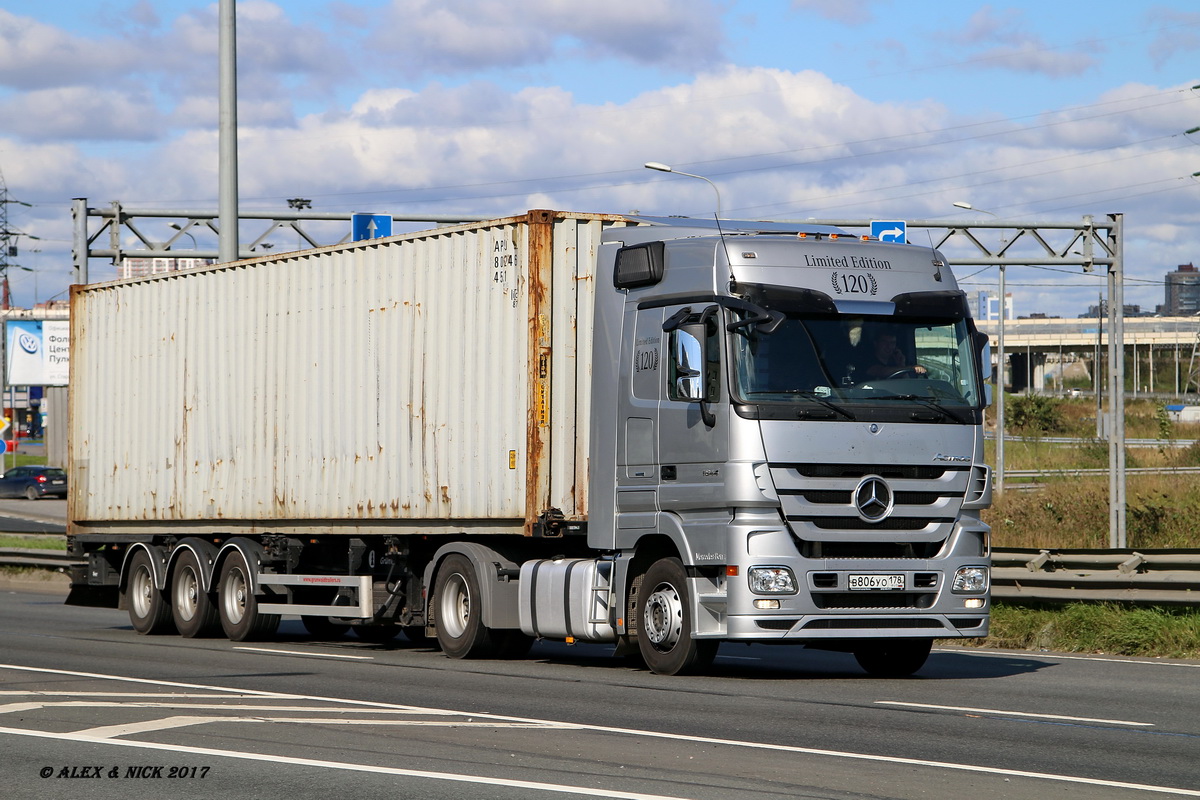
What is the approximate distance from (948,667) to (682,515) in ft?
10.5

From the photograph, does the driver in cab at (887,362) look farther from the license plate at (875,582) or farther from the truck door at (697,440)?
the license plate at (875,582)

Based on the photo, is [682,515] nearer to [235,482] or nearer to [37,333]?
[235,482]

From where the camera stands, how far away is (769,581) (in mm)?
12016

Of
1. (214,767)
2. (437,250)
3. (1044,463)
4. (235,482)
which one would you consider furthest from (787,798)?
(1044,463)

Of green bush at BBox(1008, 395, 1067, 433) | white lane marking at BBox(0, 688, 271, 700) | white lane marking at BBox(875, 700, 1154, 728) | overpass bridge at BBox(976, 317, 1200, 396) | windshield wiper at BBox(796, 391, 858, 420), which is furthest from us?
overpass bridge at BBox(976, 317, 1200, 396)

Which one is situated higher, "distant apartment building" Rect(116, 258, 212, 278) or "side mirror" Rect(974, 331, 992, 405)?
"distant apartment building" Rect(116, 258, 212, 278)

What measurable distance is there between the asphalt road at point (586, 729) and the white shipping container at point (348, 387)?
183cm

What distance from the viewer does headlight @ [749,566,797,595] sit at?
12.0 m

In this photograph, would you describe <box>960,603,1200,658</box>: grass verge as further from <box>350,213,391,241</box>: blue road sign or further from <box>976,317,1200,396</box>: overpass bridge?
<box>976,317,1200,396</box>: overpass bridge

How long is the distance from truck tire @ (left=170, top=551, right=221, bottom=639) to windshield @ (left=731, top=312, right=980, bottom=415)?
8.60 meters

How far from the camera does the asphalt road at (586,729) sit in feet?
25.2

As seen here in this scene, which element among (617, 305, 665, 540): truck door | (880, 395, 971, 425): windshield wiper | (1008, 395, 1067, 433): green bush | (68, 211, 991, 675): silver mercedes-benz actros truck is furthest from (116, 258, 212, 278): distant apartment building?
(1008, 395, 1067, 433): green bush

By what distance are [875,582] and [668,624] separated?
5.48 ft

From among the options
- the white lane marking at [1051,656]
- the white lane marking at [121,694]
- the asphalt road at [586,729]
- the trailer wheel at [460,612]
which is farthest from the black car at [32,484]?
the white lane marking at [121,694]
